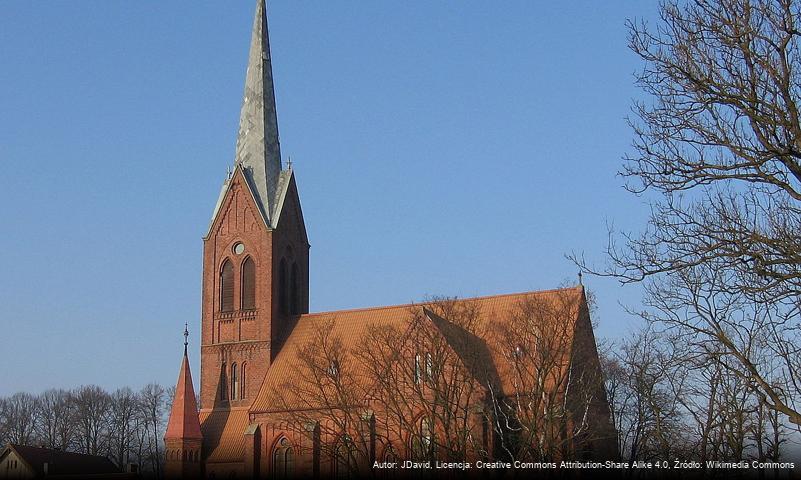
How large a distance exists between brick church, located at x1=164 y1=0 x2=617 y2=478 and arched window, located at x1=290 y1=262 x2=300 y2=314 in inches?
2.7

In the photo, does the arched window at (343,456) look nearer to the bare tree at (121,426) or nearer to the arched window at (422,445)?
the arched window at (422,445)

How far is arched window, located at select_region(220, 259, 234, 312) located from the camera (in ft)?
195

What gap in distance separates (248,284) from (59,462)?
22488 millimetres

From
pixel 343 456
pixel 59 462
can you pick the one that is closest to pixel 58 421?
pixel 59 462

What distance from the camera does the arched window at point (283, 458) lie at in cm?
5419

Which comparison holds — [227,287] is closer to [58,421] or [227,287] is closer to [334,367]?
[334,367]

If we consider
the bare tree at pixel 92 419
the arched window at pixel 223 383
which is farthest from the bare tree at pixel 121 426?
the arched window at pixel 223 383

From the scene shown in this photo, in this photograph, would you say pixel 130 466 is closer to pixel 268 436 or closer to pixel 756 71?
pixel 268 436

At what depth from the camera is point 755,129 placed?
13.5 meters

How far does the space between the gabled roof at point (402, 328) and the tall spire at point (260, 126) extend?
23.4 feet

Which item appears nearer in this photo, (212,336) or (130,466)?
(212,336)

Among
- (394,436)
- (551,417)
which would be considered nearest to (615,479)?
(551,417)

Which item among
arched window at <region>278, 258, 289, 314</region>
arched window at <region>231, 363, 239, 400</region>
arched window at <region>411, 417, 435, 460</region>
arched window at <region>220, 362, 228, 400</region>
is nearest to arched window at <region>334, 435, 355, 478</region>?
arched window at <region>411, 417, 435, 460</region>

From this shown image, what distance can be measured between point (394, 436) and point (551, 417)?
15474 millimetres
